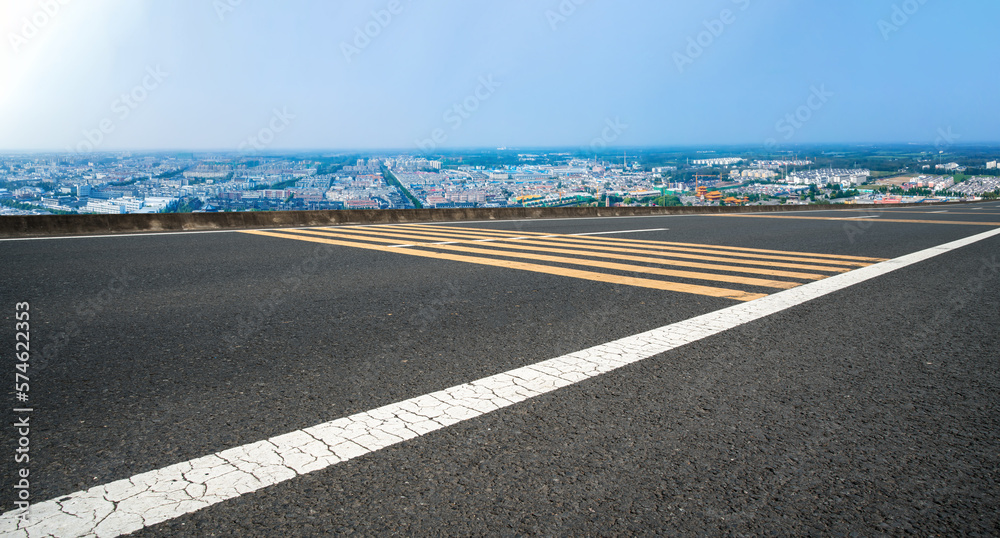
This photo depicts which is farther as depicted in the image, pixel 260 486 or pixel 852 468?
pixel 852 468

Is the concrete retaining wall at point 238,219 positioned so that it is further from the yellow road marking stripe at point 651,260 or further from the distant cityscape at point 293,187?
the yellow road marking stripe at point 651,260

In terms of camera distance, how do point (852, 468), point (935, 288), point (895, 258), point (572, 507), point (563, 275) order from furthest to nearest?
point (895, 258), point (563, 275), point (935, 288), point (852, 468), point (572, 507)

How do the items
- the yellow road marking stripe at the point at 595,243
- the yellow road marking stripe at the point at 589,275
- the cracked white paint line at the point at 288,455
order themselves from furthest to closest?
the yellow road marking stripe at the point at 595,243 → the yellow road marking stripe at the point at 589,275 → the cracked white paint line at the point at 288,455

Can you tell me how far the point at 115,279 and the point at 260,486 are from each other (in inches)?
231

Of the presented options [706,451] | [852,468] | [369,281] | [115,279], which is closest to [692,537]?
[706,451]

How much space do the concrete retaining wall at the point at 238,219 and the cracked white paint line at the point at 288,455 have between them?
12.1m

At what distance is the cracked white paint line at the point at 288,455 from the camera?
207cm

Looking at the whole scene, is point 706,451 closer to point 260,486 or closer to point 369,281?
point 260,486

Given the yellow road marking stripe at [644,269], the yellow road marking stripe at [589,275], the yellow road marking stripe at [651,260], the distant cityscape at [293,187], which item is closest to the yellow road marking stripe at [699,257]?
the yellow road marking stripe at [651,260]

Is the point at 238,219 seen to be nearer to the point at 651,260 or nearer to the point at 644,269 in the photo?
the point at 651,260

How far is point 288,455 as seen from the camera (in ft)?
8.33

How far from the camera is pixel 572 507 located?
2.16 metres

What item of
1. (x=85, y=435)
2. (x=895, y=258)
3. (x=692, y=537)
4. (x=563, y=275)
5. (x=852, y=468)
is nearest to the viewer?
(x=692, y=537)

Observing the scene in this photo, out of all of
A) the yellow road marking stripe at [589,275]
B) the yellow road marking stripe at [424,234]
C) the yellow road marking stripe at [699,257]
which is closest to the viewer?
the yellow road marking stripe at [589,275]
